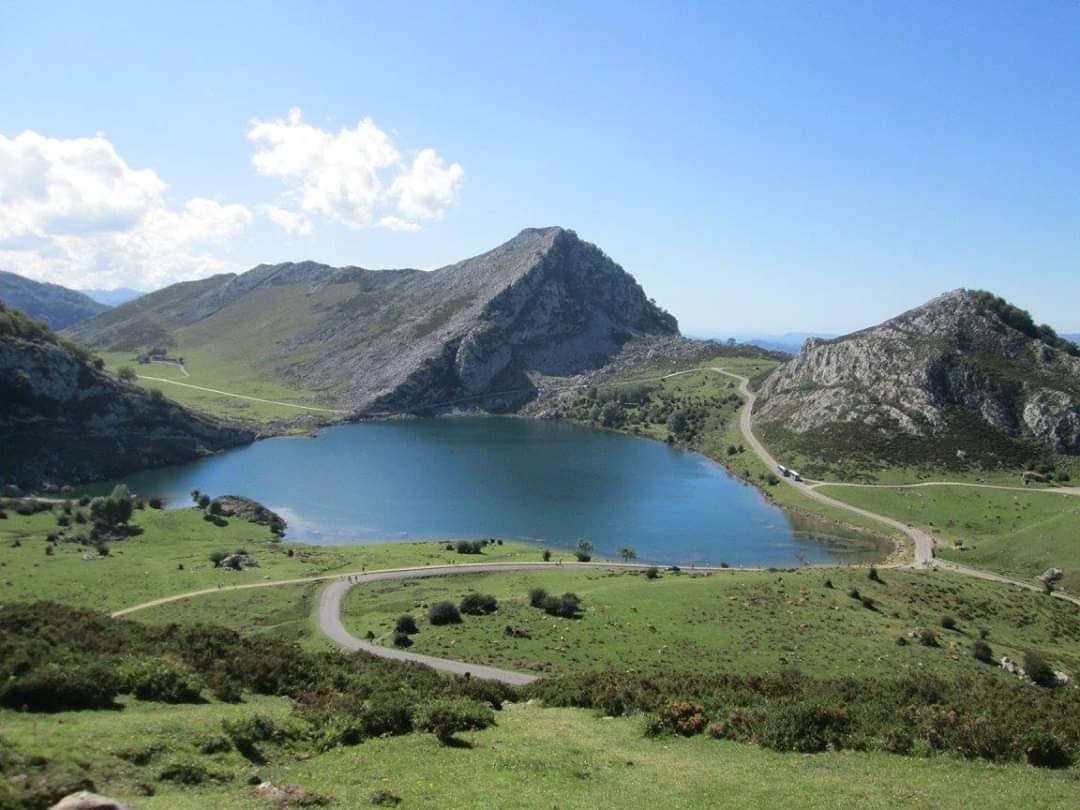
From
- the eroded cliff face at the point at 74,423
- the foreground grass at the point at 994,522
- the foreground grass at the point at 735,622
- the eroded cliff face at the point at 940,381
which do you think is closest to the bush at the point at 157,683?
the foreground grass at the point at 735,622

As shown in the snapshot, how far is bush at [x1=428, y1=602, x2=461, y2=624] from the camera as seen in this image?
56097 mm

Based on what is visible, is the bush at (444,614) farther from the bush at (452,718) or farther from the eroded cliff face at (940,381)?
the eroded cliff face at (940,381)

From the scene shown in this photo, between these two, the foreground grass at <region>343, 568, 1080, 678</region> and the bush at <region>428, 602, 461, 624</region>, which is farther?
the bush at <region>428, 602, 461, 624</region>

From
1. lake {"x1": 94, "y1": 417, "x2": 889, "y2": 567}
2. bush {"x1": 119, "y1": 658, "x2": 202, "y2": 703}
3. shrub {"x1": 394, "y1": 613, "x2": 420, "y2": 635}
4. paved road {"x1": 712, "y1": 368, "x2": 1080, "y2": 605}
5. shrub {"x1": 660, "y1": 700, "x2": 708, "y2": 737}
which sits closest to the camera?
bush {"x1": 119, "y1": 658, "x2": 202, "y2": 703}

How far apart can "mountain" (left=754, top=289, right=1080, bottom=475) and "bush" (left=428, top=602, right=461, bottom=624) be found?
4071 inches

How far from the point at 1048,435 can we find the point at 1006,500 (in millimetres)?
30299

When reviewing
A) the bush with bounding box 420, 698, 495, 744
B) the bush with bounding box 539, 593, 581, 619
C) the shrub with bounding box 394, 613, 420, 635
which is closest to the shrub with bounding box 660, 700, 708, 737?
the bush with bounding box 420, 698, 495, 744

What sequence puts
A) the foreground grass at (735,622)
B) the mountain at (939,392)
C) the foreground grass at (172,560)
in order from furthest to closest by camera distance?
the mountain at (939,392) → the foreground grass at (172,560) → the foreground grass at (735,622)

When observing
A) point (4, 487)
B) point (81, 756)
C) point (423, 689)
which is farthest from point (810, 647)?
point (4, 487)

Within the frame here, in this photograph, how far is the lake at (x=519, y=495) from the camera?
102 m

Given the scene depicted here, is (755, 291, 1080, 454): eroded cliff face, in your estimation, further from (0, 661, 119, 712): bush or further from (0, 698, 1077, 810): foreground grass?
(0, 661, 119, 712): bush

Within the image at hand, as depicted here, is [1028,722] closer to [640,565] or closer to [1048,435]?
[640,565]

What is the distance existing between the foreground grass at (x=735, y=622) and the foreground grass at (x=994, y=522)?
17427 millimetres

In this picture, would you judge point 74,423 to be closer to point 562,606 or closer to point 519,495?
point 519,495
